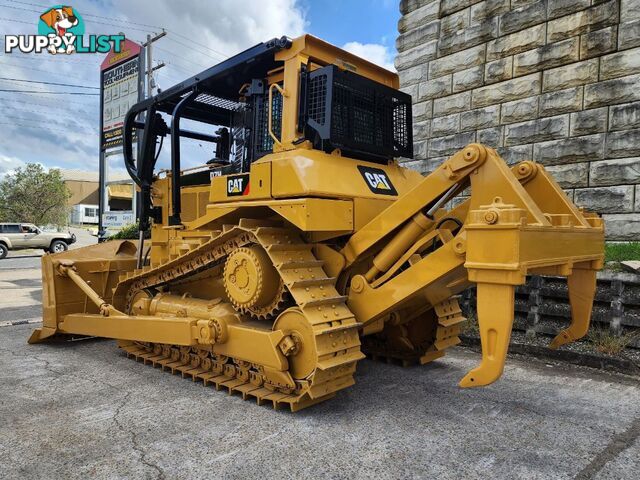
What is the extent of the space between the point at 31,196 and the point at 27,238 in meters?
10.2

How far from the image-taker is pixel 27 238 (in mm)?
24203

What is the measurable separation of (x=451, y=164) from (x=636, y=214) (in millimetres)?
4087

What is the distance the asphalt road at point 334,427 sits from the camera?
2.93m

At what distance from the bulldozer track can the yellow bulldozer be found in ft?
0.05

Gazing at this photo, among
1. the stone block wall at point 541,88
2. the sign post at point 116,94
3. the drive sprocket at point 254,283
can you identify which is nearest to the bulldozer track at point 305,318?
the drive sprocket at point 254,283

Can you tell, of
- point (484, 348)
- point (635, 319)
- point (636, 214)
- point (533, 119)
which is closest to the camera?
point (484, 348)

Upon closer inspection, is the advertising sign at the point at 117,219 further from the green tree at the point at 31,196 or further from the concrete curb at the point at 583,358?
the green tree at the point at 31,196

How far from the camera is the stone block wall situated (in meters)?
6.24

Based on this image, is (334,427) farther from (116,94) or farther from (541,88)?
(116,94)

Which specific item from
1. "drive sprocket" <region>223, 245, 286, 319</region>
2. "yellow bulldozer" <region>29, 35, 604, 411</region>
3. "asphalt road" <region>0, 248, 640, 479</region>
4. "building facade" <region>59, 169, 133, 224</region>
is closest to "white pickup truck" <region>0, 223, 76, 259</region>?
"yellow bulldozer" <region>29, 35, 604, 411</region>

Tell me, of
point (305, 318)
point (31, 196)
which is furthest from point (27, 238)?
point (305, 318)

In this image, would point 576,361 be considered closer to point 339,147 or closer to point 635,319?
point 635,319

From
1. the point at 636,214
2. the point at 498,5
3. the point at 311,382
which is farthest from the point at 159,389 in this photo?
the point at 498,5

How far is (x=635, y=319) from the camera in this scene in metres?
5.02
